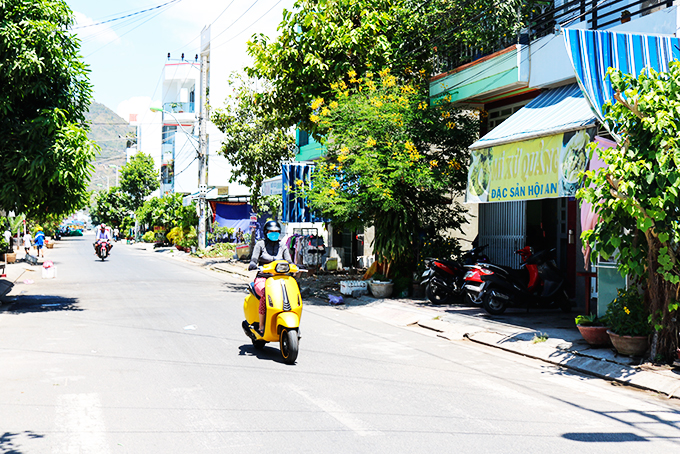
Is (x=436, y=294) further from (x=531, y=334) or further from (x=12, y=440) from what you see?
(x=12, y=440)

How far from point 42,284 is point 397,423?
16474mm

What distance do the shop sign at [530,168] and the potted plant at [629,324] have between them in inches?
81.4

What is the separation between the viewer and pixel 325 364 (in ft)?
26.5

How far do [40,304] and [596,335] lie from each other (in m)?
11.6

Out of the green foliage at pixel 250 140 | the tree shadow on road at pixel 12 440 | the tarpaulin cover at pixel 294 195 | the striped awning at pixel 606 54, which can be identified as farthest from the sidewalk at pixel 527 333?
the green foliage at pixel 250 140

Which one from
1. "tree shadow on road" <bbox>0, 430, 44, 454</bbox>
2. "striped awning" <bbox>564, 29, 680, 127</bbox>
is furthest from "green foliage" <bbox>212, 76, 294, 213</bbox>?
"tree shadow on road" <bbox>0, 430, 44, 454</bbox>

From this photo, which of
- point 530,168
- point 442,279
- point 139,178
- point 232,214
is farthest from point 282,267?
point 139,178

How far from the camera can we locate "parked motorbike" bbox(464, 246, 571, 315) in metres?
12.4

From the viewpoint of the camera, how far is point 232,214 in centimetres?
3381

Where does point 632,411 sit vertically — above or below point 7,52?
below

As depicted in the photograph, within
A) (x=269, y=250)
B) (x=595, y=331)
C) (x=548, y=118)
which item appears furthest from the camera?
(x=548, y=118)

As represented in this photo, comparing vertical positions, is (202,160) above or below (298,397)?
above

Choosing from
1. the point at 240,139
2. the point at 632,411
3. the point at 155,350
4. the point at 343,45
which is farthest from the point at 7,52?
the point at 240,139

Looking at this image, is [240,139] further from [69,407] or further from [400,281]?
[69,407]
